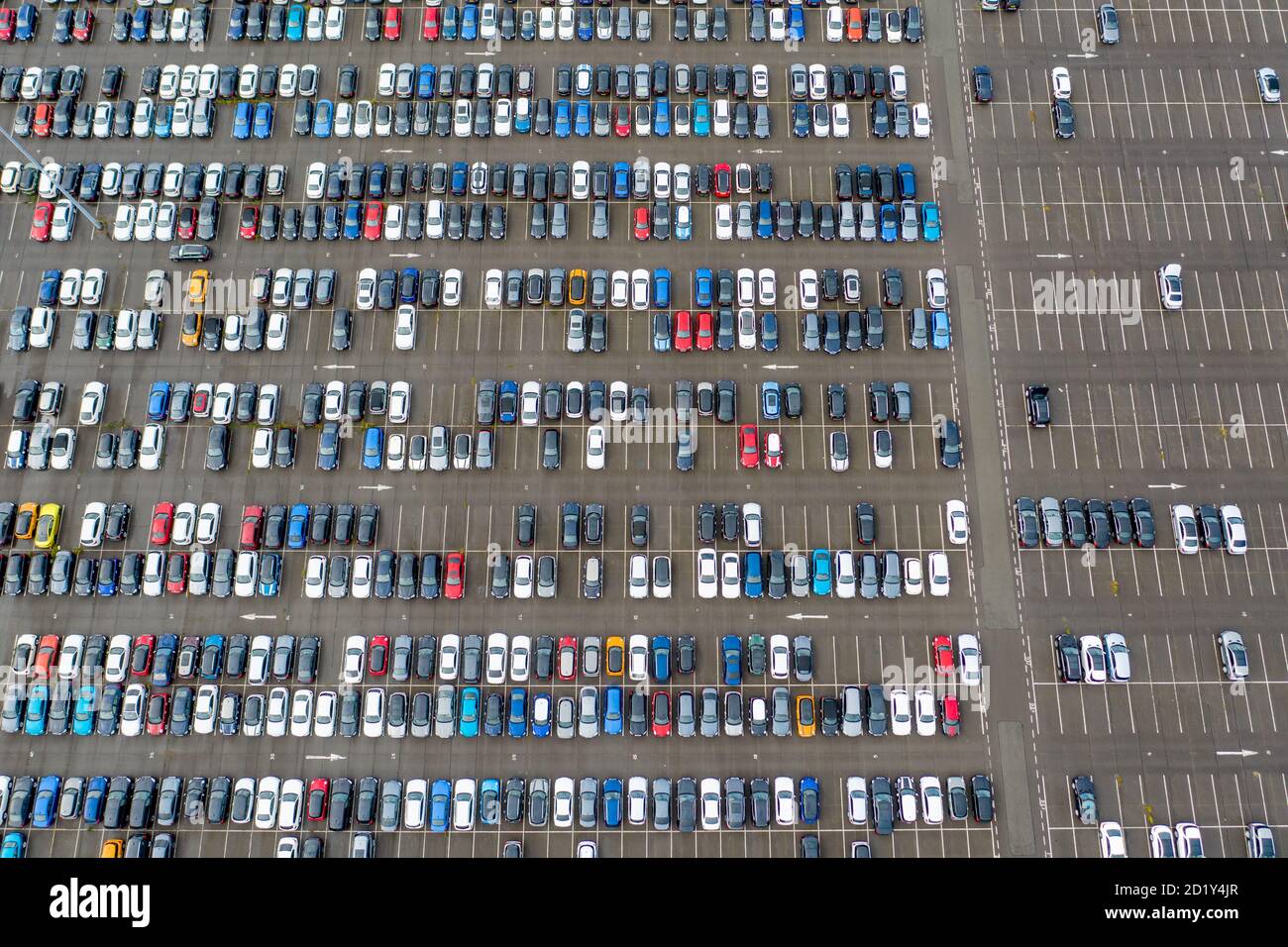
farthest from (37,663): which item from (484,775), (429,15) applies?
(429,15)

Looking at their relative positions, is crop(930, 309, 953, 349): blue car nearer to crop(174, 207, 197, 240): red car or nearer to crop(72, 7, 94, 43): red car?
crop(174, 207, 197, 240): red car

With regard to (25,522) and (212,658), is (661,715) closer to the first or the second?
(212,658)

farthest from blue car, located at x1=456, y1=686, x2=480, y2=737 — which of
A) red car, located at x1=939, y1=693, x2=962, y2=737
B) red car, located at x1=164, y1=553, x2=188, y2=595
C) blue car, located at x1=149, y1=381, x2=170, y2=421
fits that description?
red car, located at x1=939, y1=693, x2=962, y2=737

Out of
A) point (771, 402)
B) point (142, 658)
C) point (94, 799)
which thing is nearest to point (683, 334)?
point (771, 402)

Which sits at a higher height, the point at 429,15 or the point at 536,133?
the point at 429,15

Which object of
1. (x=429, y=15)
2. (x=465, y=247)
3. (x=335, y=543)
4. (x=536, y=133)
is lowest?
(x=335, y=543)
